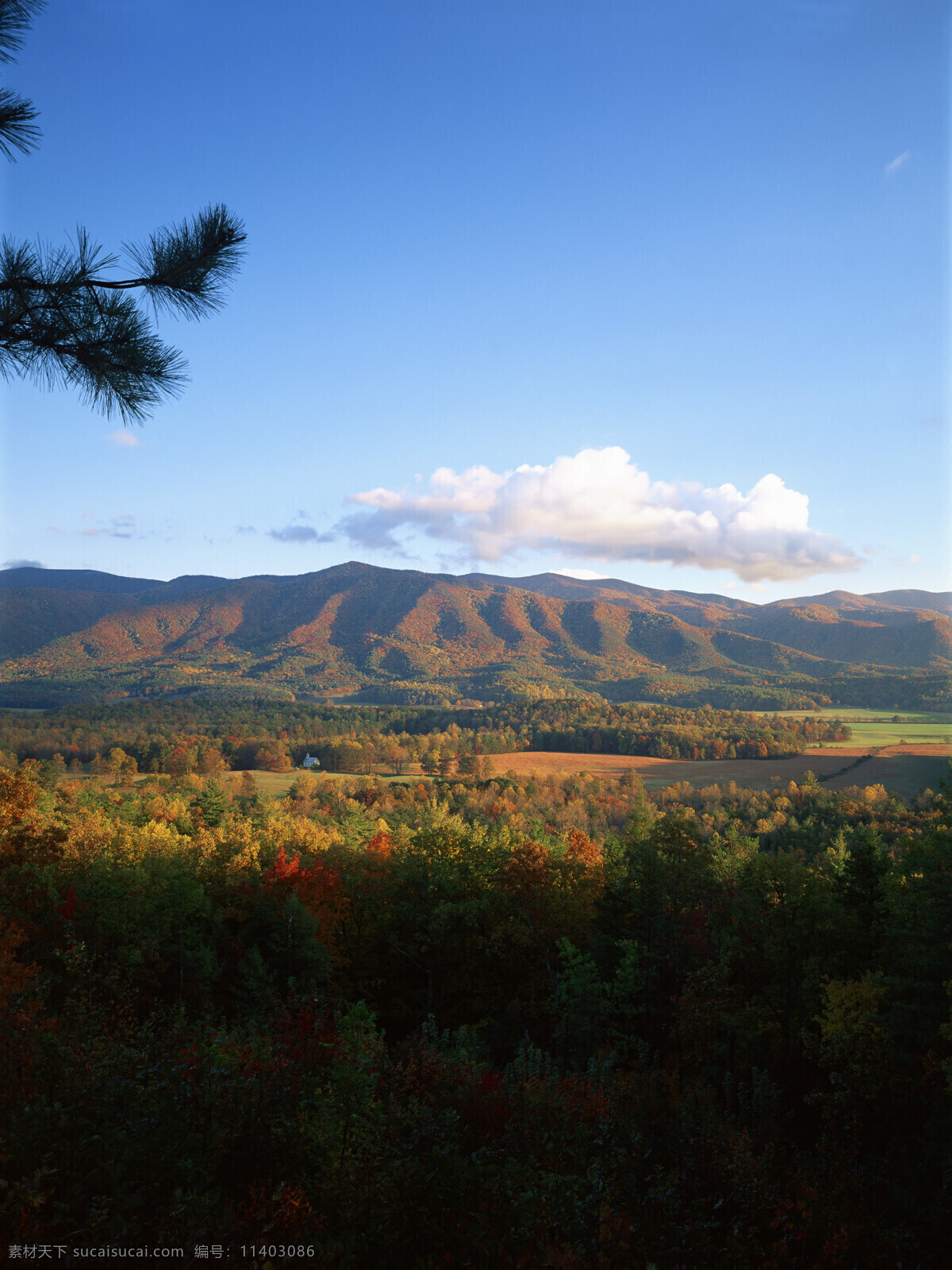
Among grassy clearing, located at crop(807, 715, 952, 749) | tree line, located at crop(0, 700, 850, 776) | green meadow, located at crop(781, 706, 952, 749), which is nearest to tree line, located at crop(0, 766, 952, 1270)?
tree line, located at crop(0, 700, 850, 776)

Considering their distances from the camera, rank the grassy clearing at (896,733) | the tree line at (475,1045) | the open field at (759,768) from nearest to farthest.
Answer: the tree line at (475,1045) → the open field at (759,768) → the grassy clearing at (896,733)

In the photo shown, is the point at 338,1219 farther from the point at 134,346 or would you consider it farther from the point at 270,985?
the point at 270,985

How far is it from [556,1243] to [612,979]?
19.2 m

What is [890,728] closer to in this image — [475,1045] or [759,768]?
[759,768]

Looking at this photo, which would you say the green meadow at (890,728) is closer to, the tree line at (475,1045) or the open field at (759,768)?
the open field at (759,768)

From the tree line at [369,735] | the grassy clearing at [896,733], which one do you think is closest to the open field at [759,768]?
the grassy clearing at [896,733]

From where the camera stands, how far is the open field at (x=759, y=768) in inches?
3236

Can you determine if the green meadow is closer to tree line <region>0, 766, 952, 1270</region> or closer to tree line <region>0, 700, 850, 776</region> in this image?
tree line <region>0, 700, 850, 776</region>

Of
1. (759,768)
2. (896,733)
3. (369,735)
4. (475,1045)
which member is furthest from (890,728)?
(475,1045)

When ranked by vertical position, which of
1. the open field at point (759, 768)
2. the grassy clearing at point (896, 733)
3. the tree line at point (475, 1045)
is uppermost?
the tree line at point (475, 1045)

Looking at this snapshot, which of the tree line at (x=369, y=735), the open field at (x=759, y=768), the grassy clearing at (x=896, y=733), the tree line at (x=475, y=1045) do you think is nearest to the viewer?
the tree line at (x=475, y=1045)

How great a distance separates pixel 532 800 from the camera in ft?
252

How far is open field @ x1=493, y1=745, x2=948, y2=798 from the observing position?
270 ft

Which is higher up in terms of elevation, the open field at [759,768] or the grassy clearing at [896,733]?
the grassy clearing at [896,733]
